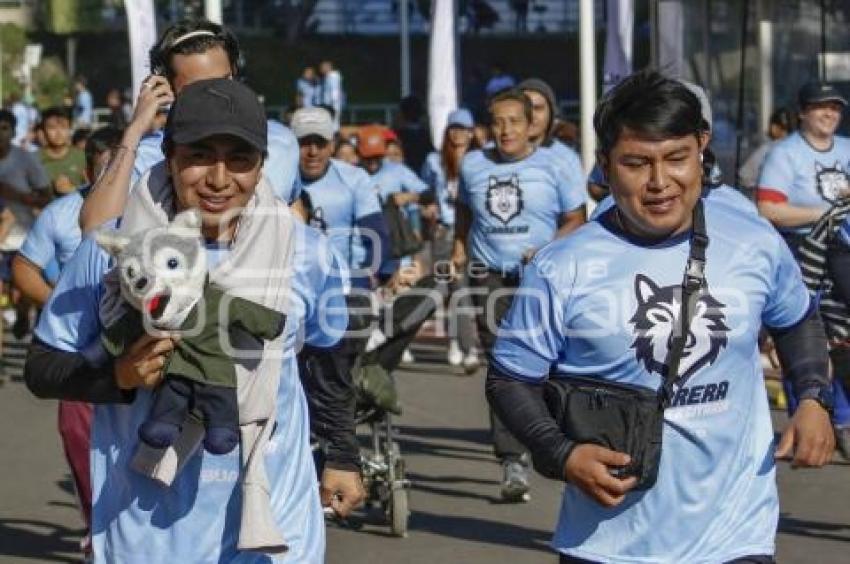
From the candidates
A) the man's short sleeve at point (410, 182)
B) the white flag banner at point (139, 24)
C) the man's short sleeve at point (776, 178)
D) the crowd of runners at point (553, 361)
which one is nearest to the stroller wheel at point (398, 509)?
the man's short sleeve at point (776, 178)

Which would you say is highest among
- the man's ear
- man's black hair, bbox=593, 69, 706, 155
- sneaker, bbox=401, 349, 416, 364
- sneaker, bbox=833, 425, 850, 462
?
man's black hair, bbox=593, 69, 706, 155

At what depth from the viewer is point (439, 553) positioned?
9305 millimetres

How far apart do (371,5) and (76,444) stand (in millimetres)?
44545

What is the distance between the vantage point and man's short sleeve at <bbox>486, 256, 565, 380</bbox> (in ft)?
16.0

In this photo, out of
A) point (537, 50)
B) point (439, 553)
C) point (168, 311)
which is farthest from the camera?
point (537, 50)

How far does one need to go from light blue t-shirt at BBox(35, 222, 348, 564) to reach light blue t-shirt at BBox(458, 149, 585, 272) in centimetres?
720

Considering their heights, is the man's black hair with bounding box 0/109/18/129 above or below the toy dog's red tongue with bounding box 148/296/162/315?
below

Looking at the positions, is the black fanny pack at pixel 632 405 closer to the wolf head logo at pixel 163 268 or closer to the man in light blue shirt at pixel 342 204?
the wolf head logo at pixel 163 268

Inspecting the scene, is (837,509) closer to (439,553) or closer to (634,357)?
(439,553)

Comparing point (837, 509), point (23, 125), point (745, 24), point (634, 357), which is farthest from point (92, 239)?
point (23, 125)

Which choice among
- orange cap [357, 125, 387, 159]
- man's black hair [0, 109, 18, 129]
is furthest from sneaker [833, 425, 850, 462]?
man's black hair [0, 109, 18, 129]

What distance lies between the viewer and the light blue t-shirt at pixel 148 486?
476cm

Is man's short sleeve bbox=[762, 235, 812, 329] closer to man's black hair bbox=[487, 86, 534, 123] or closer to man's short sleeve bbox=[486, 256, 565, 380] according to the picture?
man's short sleeve bbox=[486, 256, 565, 380]

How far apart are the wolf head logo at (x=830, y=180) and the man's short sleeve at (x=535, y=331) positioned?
7.96 meters
